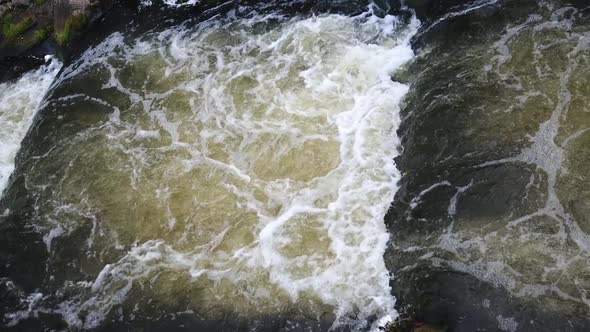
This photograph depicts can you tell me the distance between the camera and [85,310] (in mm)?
10484

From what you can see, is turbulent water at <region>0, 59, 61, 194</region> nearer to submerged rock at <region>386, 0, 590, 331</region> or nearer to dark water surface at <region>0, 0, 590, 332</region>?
dark water surface at <region>0, 0, 590, 332</region>

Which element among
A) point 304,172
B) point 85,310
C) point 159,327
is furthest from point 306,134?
point 85,310

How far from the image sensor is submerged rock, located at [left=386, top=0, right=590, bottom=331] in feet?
29.2

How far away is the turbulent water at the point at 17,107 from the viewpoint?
1406 centimetres

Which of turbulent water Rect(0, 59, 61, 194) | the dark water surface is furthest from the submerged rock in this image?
turbulent water Rect(0, 59, 61, 194)

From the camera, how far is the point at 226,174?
12.1 metres

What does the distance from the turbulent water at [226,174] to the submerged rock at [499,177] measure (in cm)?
69

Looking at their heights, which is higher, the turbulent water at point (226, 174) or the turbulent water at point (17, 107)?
the turbulent water at point (17, 107)

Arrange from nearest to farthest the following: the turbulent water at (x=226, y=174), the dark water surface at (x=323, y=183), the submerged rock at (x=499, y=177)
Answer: the submerged rock at (x=499, y=177) < the dark water surface at (x=323, y=183) < the turbulent water at (x=226, y=174)

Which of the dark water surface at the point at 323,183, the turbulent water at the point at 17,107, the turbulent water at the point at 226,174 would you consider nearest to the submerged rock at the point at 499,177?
the dark water surface at the point at 323,183

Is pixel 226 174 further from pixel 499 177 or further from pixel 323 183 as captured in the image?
pixel 499 177

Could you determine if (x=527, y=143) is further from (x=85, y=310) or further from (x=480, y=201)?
(x=85, y=310)

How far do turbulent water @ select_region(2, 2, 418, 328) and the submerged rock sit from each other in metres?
0.69

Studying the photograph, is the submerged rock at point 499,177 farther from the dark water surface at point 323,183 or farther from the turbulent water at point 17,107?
the turbulent water at point 17,107
